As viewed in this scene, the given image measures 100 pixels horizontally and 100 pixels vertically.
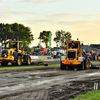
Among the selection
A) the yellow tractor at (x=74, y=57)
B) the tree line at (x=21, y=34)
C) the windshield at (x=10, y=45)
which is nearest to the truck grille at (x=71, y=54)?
the yellow tractor at (x=74, y=57)

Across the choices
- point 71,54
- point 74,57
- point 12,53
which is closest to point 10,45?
point 12,53

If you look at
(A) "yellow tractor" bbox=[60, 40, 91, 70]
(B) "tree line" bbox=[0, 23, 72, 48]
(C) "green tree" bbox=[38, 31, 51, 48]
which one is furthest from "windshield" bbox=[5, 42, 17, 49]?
(C) "green tree" bbox=[38, 31, 51, 48]

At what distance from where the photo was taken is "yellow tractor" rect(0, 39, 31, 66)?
27.5m

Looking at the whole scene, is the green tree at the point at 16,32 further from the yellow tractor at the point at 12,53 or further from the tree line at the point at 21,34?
the yellow tractor at the point at 12,53

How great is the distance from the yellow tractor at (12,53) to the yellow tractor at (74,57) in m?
6.34

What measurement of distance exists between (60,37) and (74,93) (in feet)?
333

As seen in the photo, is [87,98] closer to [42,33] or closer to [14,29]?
[14,29]

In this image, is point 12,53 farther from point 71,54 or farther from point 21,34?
point 21,34

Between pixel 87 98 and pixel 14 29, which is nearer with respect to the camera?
pixel 87 98

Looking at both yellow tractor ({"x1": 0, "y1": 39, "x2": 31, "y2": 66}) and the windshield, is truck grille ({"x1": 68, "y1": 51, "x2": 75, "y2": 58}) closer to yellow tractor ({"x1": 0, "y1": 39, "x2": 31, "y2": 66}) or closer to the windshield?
yellow tractor ({"x1": 0, "y1": 39, "x2": 31, "y2": 66})

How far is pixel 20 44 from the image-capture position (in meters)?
28.6

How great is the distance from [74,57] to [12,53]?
7.72 m

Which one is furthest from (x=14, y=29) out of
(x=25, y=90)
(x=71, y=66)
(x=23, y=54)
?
(x=25, y=90)

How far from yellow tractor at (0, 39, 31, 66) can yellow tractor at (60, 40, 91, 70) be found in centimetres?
634
